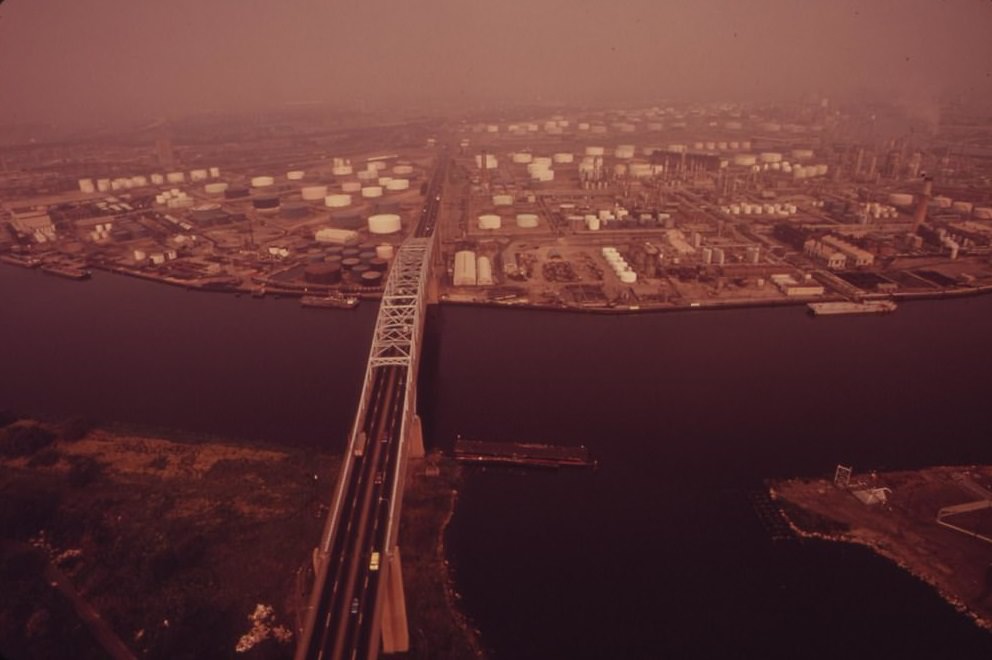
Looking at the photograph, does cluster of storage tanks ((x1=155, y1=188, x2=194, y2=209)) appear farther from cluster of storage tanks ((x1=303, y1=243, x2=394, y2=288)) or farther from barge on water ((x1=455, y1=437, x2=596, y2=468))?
barge on water ((x1=455, y1=437, x2=596, y2=468))

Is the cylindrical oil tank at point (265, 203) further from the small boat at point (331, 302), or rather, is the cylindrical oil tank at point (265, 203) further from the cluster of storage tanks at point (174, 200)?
the small boat at point (331, 302)

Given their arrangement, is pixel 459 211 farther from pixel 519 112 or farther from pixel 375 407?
pixel 519 112

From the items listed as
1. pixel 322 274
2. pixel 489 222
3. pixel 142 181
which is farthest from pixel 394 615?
pixel 142 181

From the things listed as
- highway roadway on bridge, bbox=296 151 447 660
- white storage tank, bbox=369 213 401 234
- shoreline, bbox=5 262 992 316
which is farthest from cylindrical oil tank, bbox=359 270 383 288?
highway roadway on bridge, bbox=296 151 447 660

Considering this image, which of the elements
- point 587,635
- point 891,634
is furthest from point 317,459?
point 891,634

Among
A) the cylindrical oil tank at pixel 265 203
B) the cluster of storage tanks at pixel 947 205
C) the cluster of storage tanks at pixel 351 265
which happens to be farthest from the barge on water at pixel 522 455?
the cluster of storage tanks at pixel 947 205

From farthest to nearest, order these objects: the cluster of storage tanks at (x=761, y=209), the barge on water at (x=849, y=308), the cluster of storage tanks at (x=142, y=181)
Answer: the cluster of storage tanks at (x=142, y=181) → the cluster of storage tanks at (x=761, y=209) → the barge on water at (x=849, y=308)

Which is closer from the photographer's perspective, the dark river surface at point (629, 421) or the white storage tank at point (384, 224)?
the dark river surface at point (629, 421)

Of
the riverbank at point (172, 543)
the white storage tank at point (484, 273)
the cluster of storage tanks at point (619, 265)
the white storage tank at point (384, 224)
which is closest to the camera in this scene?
the riverbank at point (172, 543)
